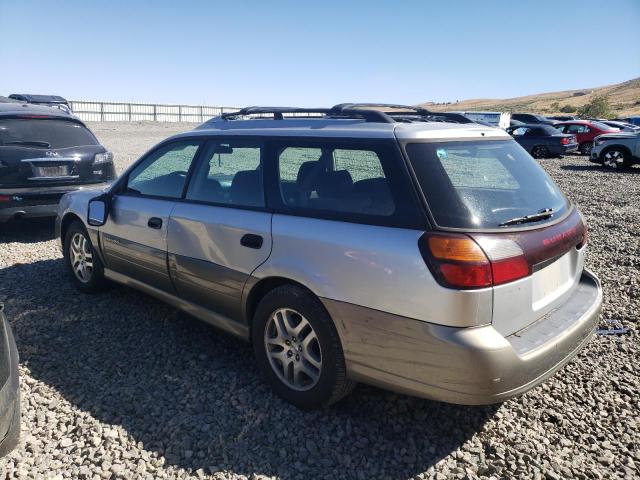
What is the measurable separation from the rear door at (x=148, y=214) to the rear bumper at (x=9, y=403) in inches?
52.2

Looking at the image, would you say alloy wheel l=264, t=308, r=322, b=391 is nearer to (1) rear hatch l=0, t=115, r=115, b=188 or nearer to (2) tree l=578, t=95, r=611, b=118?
(1) rear hatch l=0, t=115, r=115, b=188

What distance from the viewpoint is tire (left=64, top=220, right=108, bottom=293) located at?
15.5ft

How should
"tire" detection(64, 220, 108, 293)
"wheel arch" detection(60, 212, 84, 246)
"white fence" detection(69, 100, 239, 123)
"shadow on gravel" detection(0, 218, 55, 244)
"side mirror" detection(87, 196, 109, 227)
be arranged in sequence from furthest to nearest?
"white fence" detection(69, 100, 239, 123), "shadow on gravel" detection(0, 218, 55, 244), "wheel arch" detection(60, 212, 84, 246), "tire" detection(64, 220, 108, 293), "side mirror" detection(87, 196, 109, 227)

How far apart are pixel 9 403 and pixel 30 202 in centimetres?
473

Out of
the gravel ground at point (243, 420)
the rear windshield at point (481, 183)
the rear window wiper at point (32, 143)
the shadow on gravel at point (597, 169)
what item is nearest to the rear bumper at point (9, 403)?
the gravel ground at point (243, 420)

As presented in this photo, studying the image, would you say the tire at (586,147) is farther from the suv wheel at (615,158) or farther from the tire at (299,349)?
the tire at (299,349)

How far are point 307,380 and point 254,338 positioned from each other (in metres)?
0.44

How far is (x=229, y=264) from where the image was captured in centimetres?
329

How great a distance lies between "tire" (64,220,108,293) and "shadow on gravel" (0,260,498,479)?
1.58 ft

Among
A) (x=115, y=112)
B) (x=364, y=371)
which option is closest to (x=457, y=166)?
(x=364, y=371)

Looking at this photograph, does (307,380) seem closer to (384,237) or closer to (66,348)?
(384,237)

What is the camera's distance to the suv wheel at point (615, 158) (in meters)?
16.2

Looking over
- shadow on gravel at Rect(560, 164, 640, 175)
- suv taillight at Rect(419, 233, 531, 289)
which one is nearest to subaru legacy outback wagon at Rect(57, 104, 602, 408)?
suv taillight at Rect(419, 233, 531, 289)

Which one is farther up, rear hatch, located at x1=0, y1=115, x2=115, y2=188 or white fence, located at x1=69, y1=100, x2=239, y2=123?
white fence, located at x1=69, y1=100, x2=239, y2=123
